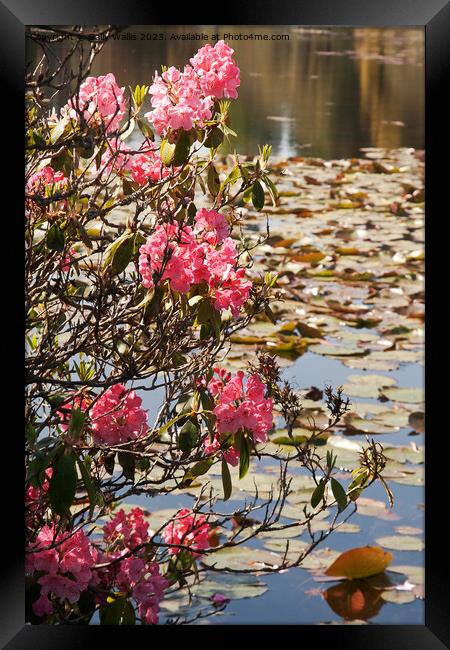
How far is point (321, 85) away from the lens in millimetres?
9328

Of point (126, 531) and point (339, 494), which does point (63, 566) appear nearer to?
point (126, 531)

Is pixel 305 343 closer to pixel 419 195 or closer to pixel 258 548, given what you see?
pixel 258 548

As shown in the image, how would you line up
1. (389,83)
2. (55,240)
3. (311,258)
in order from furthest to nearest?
(389,83) → (311,258) → (55,240)

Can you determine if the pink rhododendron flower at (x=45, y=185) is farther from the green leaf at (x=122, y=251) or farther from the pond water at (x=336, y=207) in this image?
the pond water at (x=336, y=207)

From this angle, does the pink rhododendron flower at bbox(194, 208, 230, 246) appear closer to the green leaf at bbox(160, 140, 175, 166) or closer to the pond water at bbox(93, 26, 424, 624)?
the green leaf at bbox(160, 140, 175, 166)

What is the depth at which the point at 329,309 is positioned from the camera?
387 cm

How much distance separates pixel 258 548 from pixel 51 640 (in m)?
0.71

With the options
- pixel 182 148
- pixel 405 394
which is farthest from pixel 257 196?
pixel 405 394

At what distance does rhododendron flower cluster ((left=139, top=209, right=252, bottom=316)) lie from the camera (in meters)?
1.61

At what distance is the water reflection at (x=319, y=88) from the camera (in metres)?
6.90

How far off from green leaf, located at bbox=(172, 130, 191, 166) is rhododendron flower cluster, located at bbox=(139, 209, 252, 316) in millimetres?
107

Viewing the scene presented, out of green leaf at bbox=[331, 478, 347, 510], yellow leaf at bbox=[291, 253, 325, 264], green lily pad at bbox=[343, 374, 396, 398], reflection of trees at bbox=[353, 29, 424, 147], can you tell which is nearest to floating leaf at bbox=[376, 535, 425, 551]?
green leaf at bbox=[331, 478, 347, 510]

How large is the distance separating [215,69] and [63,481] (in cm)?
73
